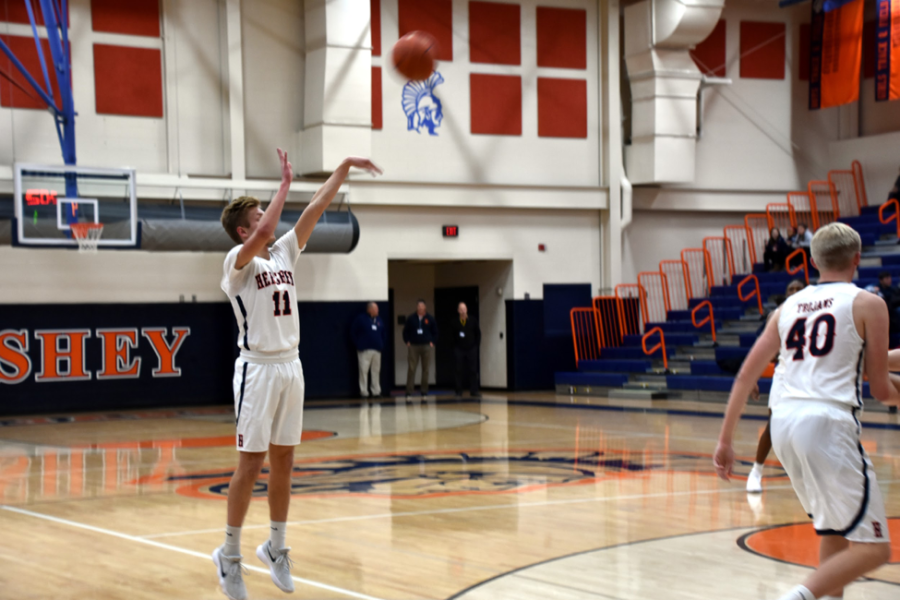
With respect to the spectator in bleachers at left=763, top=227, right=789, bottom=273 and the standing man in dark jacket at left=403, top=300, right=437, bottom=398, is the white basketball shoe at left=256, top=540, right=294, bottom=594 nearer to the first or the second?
the standing man in dark jacket at left=403, top=300, right=437, bottom=398

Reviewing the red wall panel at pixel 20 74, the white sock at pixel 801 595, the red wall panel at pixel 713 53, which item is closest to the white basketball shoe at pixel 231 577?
A: the white sock at pixel 801 595

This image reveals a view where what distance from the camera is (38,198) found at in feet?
50.2

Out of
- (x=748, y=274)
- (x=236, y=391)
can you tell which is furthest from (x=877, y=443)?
(x=748, y=274)

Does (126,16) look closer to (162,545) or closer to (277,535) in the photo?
(162,545)

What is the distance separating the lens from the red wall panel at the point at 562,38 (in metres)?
21.1

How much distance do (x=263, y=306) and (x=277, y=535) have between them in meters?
1.23

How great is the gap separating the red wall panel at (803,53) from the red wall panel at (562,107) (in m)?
5.38

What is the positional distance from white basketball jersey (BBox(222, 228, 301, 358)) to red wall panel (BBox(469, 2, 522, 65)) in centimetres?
1571

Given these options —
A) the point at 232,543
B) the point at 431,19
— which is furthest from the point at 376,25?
the point at 232,543

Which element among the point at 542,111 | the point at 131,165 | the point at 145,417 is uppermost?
the point at 542,111

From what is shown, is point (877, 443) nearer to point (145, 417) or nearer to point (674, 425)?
point (674, 425)

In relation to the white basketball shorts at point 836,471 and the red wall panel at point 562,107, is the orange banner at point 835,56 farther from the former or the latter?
the white basketball shorts at point 836,471

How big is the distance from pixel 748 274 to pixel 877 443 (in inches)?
424

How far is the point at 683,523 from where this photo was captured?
7297 mm
